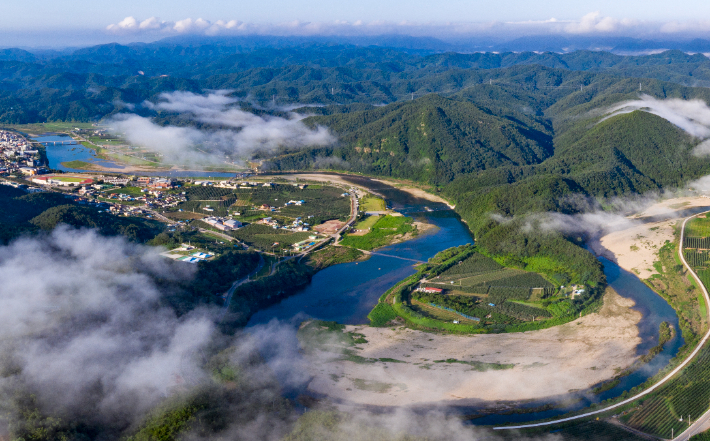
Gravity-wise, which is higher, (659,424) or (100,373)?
(100,373)

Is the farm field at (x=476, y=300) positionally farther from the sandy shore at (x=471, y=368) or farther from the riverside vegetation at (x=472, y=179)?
the sandy shore at (x=471, y=368)

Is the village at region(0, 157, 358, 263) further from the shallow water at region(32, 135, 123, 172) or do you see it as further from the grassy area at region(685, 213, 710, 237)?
the grassy area at region(685, 213, 710, 237)

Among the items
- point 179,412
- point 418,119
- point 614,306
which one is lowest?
point 614,306

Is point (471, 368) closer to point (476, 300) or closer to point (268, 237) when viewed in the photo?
point (476, 300)

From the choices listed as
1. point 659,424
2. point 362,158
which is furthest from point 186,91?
point 659,424

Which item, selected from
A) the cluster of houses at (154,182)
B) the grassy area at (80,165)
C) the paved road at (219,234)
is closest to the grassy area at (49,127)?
the grassy area at (80,165)

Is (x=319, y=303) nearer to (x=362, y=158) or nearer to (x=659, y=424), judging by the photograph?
(x=659, y=424)
